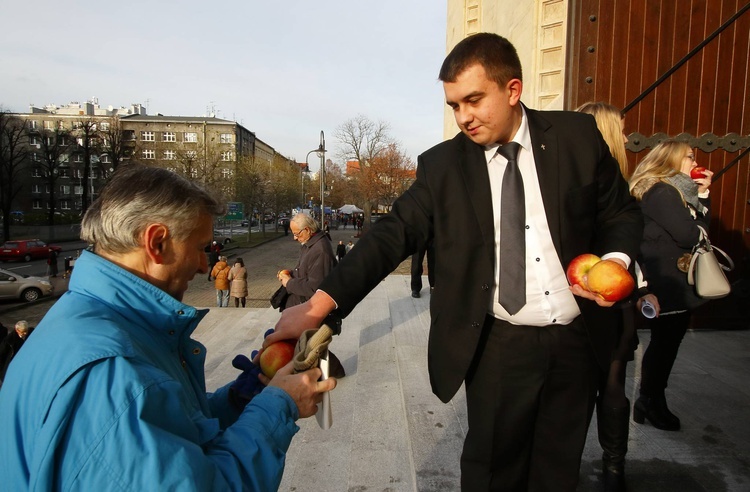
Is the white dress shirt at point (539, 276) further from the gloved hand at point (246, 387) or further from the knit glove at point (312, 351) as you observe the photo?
the gloved hand at point (246, 387)

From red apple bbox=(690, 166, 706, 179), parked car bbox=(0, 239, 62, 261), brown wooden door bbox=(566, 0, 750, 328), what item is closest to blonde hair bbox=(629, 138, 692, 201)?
red apple bbox=(690, 166, 706, 179)

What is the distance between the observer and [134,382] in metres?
1.05

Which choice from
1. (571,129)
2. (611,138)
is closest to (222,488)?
(571,129)

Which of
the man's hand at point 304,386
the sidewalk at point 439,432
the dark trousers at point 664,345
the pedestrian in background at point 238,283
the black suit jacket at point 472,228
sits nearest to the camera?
the man's hand at point 304,386

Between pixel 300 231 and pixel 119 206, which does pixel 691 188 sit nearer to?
pixel 119 206

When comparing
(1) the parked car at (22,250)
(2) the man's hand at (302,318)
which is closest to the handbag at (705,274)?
(2) the man's hand at (302,318)

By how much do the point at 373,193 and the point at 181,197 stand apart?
4917 cm

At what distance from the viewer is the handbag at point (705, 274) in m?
2.92

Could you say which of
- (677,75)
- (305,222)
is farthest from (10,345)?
(677,75)

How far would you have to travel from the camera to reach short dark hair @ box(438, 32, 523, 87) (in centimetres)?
184

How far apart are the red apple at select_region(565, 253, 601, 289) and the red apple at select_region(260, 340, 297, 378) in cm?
112

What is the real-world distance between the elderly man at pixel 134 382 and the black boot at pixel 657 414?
2839mm

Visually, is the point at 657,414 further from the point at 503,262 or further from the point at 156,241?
the point at 156,241

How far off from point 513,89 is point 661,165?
1822mm
